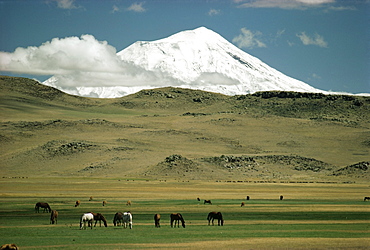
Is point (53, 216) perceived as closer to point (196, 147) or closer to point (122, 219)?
→ point (122, 219)

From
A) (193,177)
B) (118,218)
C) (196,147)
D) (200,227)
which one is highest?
(196,147)

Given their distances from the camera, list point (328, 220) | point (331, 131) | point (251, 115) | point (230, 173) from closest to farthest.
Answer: point (328, 220) → point (230, 173) → point (331, 131) → point (251, 115)

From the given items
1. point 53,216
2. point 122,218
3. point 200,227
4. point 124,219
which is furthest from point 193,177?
point 124,219

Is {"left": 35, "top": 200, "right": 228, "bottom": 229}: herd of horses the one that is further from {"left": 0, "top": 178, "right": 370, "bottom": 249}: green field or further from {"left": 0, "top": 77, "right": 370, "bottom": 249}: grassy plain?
{"left": 0, "top": 77, "right": 370, "bottom": 249}: grassy plain

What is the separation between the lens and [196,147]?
14662cm

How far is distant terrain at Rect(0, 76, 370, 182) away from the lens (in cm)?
11325

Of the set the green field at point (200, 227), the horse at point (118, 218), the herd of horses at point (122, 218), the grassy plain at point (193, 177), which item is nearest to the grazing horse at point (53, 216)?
the herd of horses at point (122, 218)

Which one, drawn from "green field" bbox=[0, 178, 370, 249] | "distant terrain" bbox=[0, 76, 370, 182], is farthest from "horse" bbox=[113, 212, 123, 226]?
"distant terrain" bbox=[0, 76, 370, 182]

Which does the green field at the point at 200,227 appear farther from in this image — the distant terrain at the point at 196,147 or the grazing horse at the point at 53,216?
the distant terrain at the point at 196,147

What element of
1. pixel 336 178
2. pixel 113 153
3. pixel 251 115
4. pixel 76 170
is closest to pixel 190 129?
pixel 251 115

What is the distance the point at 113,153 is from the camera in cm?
13062

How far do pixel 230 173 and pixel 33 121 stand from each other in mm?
80025

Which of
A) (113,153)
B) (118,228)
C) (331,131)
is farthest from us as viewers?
(331,131)

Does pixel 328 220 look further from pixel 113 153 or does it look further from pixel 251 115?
pixel 251 115
